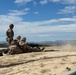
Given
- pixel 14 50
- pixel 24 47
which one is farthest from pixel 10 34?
pixel 14 50

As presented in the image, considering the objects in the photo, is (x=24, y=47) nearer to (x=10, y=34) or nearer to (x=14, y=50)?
(x=14, y=50)

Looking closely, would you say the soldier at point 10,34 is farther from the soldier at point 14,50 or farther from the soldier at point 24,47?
the soldier at point 14,50

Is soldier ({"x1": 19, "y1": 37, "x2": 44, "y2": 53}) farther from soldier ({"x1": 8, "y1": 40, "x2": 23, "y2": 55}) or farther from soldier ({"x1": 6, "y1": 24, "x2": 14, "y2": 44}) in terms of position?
soldier ({"x1": 6, "y1": 24, "x2": 14, "y2": 44})

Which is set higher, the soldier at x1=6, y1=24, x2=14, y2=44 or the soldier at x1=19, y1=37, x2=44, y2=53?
the soldier at x1=6, y1=24, x2=14, y2=44

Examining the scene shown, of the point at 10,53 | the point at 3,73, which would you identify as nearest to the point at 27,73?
the point at 3,73

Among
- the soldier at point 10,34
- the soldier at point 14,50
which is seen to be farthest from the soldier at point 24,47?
the soldier at point 10,34

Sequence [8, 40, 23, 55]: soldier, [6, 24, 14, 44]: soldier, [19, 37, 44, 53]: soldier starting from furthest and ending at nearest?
[6, 24, 14, 44]: soldier, [19, 37, 44, 53]: soldier, [8, 40, 23, 55]: soldier

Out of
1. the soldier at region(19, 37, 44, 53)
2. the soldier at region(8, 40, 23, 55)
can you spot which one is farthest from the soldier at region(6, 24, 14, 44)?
the soldier at region(8, 40, 23, 55)

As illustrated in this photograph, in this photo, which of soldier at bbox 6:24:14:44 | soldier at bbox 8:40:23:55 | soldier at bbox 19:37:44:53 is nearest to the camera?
soldier at bbox 8:40:23:55

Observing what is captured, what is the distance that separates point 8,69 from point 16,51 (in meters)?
6.82

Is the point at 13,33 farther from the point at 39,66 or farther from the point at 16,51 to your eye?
the point at 39,66

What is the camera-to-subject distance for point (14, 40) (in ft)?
61.3

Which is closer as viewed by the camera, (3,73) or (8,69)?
(3,73)

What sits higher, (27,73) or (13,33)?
(13,33)
